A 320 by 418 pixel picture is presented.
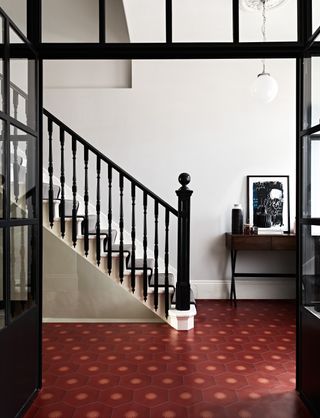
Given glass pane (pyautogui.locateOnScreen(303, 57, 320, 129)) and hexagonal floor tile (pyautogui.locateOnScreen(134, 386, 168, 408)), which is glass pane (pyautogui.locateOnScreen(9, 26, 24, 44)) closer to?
glass pane (pyautogui.locateOnScreen(303, 57, 320, 129))

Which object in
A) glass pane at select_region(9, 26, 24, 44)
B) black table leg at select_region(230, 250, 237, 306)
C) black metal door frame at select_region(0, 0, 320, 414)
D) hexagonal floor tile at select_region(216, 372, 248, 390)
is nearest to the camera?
glass pane at select_region(9, 26, 24, 44)

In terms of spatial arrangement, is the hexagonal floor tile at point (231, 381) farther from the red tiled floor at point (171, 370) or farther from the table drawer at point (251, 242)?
the table drawer at point (251, 242)

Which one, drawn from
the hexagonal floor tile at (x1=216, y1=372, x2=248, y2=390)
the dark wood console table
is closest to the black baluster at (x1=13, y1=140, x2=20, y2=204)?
the hexagonal floor tile at (x1=216, y1=372, x2=248, y2=390)

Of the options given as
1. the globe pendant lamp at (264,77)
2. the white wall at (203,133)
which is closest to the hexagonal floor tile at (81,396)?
the white wall at (203,133)

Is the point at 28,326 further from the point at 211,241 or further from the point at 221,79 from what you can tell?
the point at 221,79

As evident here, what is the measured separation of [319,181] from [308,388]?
4.17 ft

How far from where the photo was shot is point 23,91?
7.84 ft

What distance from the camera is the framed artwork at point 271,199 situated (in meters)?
5.26

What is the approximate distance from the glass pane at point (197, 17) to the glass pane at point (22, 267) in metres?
2.08

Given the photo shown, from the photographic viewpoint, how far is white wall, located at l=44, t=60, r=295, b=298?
5.26 metres

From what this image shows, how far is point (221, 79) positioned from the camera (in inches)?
207

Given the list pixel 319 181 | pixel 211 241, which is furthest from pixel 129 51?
pixel 211 241

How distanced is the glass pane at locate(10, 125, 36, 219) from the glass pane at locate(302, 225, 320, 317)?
1.75 metres

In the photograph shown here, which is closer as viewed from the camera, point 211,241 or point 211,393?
point 211,393
